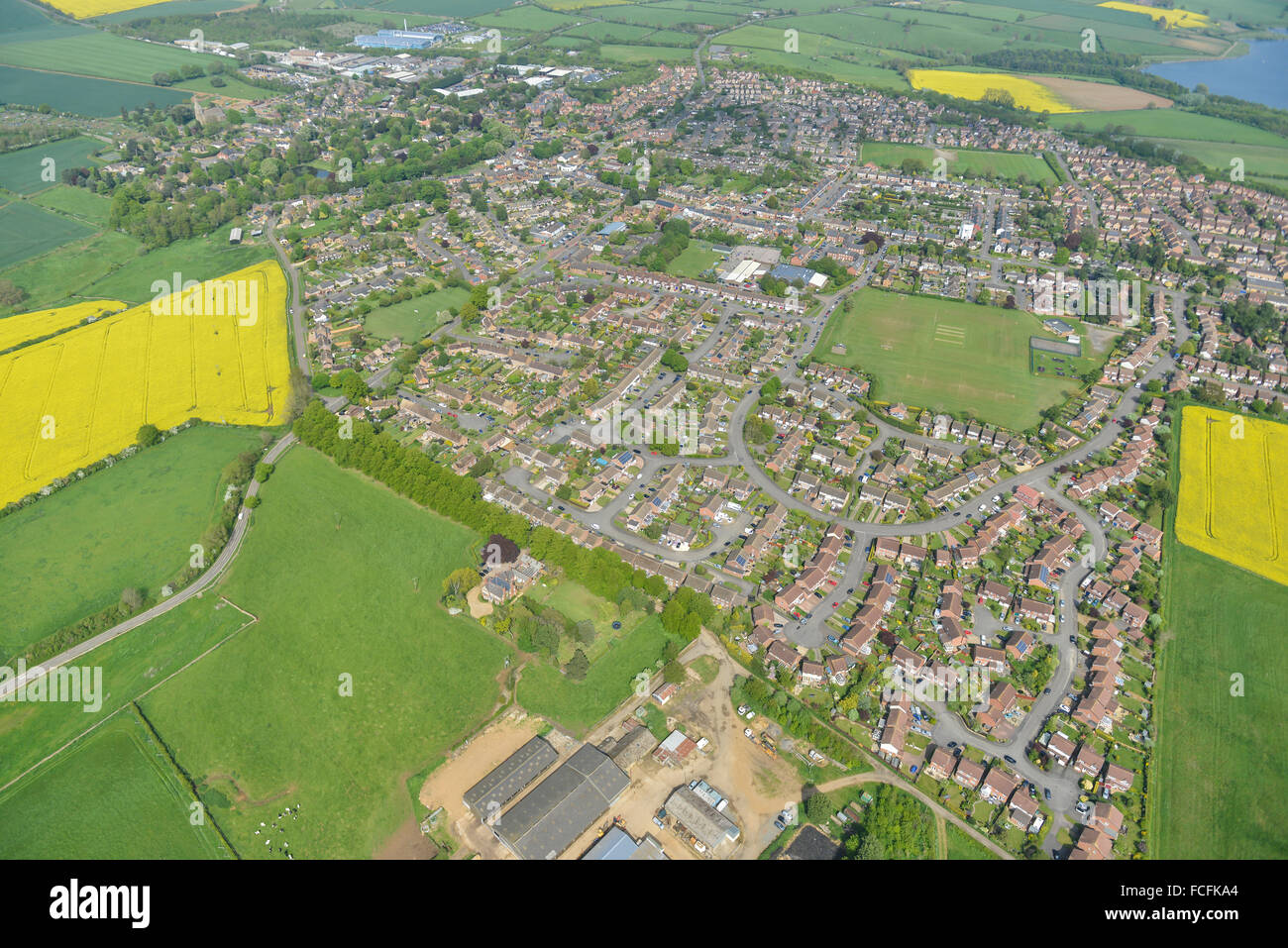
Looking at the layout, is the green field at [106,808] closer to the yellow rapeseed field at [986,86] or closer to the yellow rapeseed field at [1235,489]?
the yellow rapeseed field at [1235,489]

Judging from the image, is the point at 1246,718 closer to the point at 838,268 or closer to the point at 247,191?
the point at 838,268

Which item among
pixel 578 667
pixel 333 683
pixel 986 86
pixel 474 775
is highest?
pixel 986 86

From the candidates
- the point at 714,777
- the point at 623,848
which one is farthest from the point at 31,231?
the point at 714,777

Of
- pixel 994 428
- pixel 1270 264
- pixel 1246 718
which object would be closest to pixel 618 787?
pixel 1246 718

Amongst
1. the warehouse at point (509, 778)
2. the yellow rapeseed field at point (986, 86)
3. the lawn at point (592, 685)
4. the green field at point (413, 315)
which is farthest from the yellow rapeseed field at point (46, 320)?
the yellow rapeseed field at point (986, 86)

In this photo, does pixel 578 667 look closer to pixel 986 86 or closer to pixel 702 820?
pixel 702 820

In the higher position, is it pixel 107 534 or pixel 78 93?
pixel 78 93
